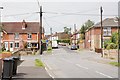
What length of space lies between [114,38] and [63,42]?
8919 cm

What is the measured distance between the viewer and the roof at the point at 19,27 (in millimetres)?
81250

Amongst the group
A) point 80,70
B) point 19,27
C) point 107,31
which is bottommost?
point 80,70

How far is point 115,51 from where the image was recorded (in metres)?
43.8

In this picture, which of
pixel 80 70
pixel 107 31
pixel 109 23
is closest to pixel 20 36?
pixel 107 31

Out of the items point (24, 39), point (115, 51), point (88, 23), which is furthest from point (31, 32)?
point (88, 23)

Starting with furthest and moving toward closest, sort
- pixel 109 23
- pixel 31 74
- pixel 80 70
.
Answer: pixel 109 23 < pixel 80 70 < pixel 31 74

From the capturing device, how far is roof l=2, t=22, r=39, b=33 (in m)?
81.2

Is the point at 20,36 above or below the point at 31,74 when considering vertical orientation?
above

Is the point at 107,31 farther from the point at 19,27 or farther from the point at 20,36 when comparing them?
the point at 19,27

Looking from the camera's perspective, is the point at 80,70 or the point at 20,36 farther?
the point at 20,36

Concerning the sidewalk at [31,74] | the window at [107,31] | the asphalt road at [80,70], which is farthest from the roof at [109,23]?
the sidewalk at [31,74]

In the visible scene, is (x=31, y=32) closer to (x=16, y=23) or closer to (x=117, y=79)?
(x=16, y=23)

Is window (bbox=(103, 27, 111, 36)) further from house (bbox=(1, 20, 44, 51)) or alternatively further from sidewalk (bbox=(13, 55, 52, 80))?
sidewalk (bbox=(13, 55, 52, 80))

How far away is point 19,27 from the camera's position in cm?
8256
